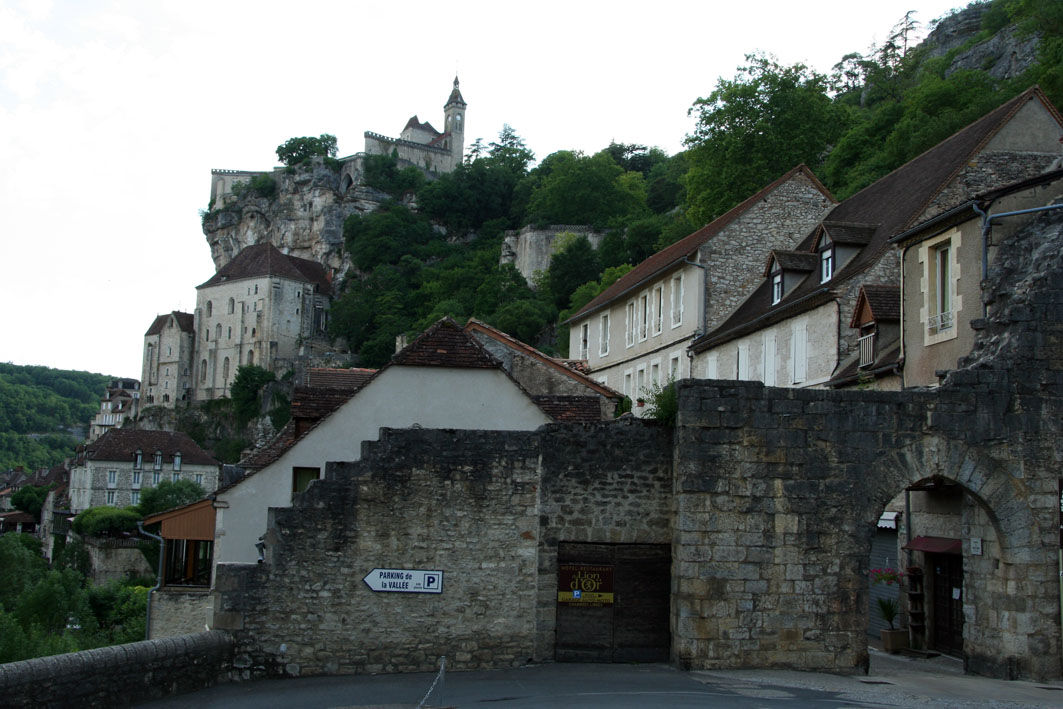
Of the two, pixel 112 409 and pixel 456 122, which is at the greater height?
pixel 456 122

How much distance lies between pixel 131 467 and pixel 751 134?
2478 inches

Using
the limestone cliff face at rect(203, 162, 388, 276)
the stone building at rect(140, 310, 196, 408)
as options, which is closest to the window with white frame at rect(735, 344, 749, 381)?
the limestone cliff face at rect(203, 162, 388, 276)

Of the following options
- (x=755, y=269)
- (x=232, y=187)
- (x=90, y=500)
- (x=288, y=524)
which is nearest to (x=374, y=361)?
(x=90, y=500)

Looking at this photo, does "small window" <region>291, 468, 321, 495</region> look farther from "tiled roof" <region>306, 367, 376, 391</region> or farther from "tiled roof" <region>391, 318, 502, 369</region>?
"tiled roof" <region>306, 367, 376, 391</region>

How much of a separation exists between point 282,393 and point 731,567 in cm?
10314

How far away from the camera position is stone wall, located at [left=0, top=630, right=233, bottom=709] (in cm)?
1003

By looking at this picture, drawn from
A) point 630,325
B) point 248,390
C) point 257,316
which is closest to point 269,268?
point 257,316

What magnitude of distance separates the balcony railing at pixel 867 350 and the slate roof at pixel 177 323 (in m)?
114

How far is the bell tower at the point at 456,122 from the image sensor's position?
15250cm

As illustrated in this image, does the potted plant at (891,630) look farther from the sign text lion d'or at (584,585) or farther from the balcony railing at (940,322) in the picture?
the sign text lion d'or at (584,585)

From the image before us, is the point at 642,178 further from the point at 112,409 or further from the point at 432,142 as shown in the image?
the point at 112,409

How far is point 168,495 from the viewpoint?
255 feet

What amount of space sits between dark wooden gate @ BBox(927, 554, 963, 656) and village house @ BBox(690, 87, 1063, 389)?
3.78m

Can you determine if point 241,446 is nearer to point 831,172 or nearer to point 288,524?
point 831,172
